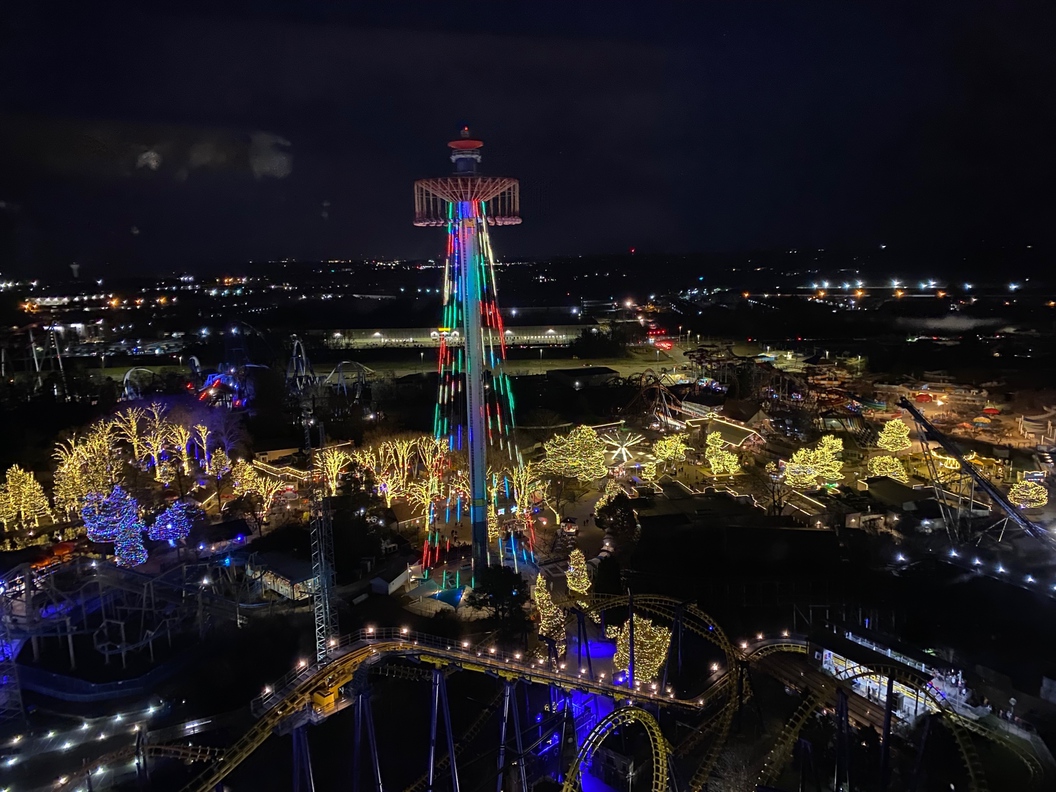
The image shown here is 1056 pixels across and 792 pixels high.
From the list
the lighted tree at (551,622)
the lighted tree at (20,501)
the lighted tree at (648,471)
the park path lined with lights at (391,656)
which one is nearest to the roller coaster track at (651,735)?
the park path lined with lights at (391,656)

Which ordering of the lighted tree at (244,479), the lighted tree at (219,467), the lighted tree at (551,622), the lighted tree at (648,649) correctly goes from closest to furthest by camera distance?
1. the lighted tree at (648,649)
2. the lighted tree at (551,622)
3. the lighted tree at (244,479)
4. the lighted tree at (219,467)

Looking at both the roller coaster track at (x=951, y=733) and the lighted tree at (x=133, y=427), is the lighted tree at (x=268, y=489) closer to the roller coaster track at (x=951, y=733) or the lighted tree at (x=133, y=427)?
the lighted tree at (x=133, y=427)

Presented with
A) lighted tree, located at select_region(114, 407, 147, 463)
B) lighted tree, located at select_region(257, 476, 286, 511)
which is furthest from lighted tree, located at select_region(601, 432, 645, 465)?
lighted tree, located at select_region(114, 407, 147, 463)

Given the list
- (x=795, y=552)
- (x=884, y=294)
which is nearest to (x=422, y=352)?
(x=795, y=552)

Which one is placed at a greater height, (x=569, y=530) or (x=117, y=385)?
(x=117, y=385)

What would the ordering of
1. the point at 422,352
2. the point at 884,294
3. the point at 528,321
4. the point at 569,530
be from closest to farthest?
the point at 569,530 < the point at 422,352 < the point at 528,321 < the point at 884,294

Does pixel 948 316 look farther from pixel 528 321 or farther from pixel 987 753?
pixel 987 753

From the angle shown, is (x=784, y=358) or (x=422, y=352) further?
(x=422, y=352)
